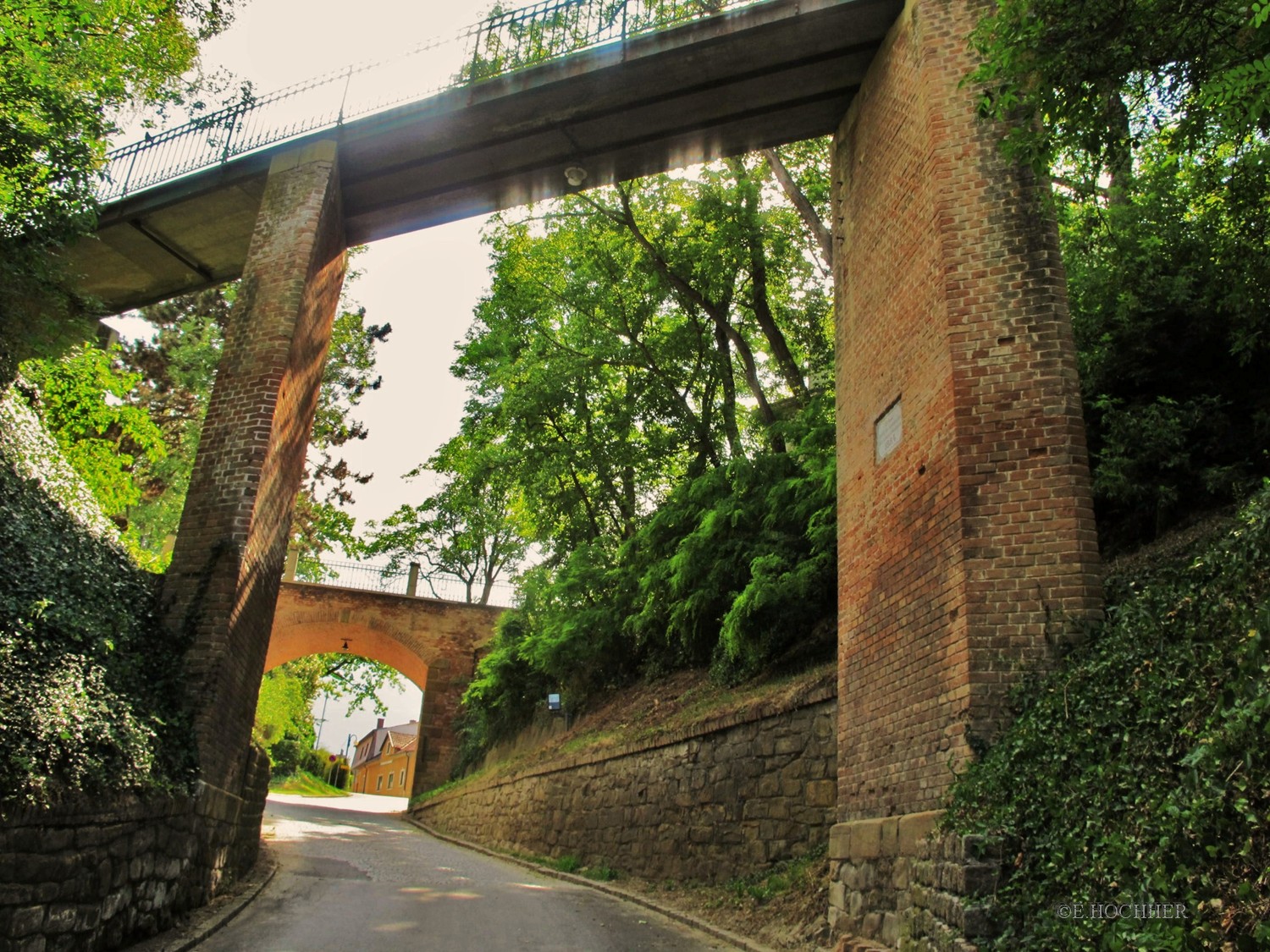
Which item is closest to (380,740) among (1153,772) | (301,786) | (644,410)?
(301,786)

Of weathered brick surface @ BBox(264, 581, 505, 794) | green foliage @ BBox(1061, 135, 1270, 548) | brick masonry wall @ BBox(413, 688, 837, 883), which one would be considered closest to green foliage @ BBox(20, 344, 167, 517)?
brick masonry wall @ BBox(413, 688, 837, 883)

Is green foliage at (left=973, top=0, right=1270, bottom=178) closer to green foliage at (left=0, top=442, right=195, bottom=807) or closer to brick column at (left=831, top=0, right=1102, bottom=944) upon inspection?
brick column at (left=831, top=0, right=1102, bottom=944)

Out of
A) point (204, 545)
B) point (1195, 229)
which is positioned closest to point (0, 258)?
point (204, 545)

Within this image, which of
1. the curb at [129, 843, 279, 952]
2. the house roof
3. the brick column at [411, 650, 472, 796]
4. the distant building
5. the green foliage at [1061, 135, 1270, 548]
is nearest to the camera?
the curb at [129, 843, 279, 952]

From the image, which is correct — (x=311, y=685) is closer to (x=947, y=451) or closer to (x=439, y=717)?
(x=439, y=717)

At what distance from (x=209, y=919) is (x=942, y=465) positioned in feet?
22.3

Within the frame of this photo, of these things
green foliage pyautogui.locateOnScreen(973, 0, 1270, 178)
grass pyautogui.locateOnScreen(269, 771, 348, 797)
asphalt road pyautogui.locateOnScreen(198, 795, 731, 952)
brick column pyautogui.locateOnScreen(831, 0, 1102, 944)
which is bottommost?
grass pyautogui.locateOnScreen(269, 771, 348, 797)

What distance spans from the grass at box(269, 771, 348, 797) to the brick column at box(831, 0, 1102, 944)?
34393 millimetres

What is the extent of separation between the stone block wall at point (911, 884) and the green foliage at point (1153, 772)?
0.13 m

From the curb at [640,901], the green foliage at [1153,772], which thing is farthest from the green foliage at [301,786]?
the green foliage at [1153,772]

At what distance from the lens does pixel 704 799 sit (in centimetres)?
1018

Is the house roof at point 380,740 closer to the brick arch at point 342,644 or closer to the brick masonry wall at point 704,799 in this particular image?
the brick arch at point 342,644

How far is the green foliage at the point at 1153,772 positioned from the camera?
3.49 meters

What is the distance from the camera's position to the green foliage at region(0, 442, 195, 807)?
5.45 m
